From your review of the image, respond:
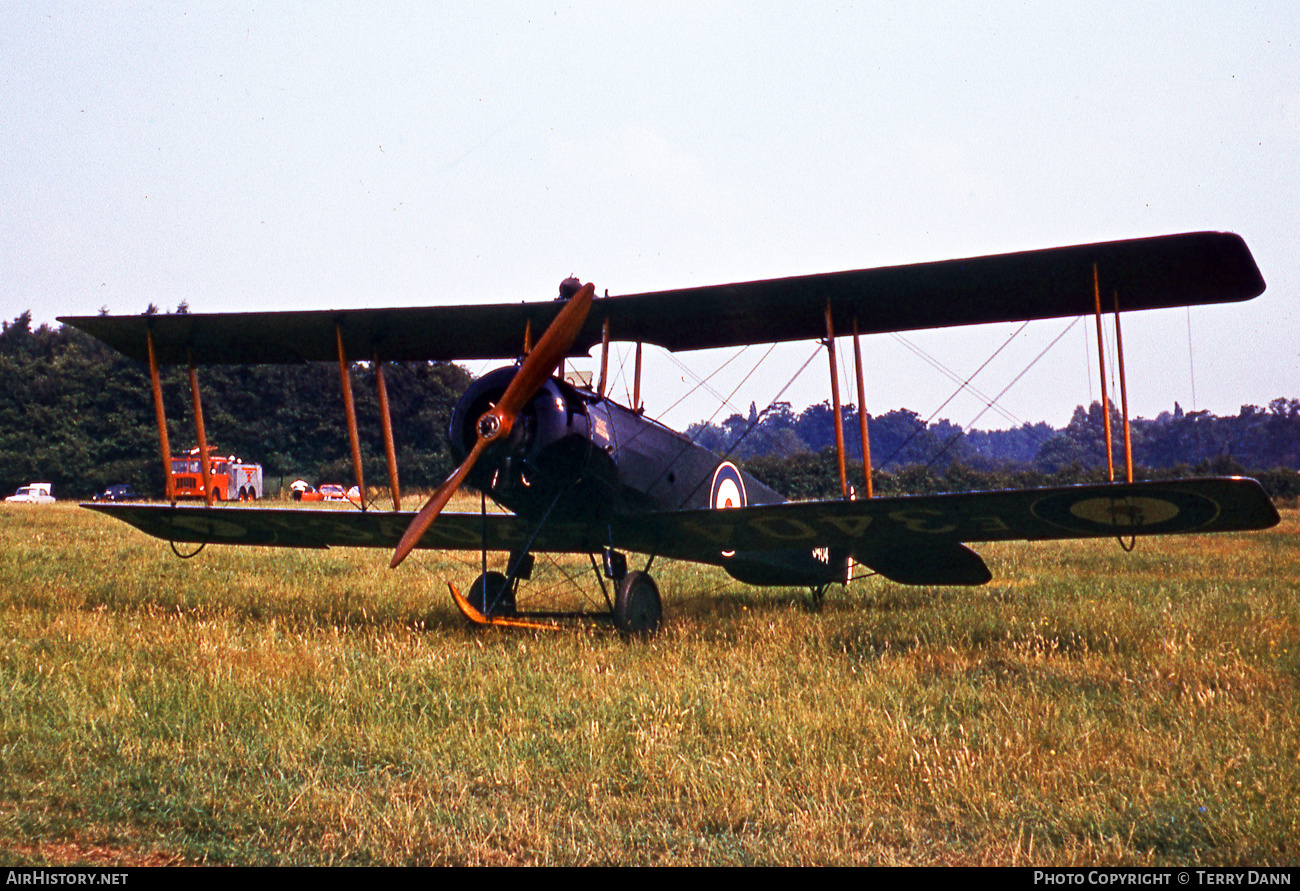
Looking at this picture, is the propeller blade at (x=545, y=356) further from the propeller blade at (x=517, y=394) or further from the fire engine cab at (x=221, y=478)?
the fire engine cab at (x=221, y=478)

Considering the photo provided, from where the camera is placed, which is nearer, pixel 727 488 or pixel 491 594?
pixel 491 594

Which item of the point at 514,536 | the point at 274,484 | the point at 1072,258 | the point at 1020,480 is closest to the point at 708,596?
the point at 514,536

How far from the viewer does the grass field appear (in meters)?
3.44

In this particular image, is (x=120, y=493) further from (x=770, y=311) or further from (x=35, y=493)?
(x=770, y=311)

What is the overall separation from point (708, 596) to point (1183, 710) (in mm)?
6485

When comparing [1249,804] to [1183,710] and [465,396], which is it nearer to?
[1183,710]

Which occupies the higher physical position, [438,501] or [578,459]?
[578,459]

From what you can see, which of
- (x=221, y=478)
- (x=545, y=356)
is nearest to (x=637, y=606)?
(x=545, y=356)

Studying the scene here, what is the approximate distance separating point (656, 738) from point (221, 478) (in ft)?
141

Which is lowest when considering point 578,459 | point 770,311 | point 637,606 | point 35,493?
point 637,606

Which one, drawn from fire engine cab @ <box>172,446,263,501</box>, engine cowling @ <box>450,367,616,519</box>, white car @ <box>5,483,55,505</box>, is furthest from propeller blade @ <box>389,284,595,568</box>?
white car @ <box>5,483,55,505</box>

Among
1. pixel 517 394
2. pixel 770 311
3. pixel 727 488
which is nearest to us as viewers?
pixel 517 394

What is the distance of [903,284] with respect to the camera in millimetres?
7574

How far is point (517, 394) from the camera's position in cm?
718
